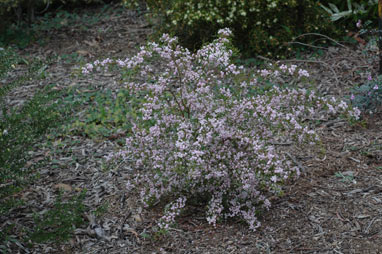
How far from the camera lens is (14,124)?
2.75m

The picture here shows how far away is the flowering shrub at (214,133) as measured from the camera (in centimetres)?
269

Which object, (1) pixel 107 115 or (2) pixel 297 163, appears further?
(1) pixel 107 115

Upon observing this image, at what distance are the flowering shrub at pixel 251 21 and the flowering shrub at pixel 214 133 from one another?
253 centimetres

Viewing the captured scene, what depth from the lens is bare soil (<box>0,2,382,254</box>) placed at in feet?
8.86

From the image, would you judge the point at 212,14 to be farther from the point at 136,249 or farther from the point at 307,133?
the point at 136,249

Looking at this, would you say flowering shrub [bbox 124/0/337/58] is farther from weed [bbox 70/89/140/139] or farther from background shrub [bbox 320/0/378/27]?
weed [bbox 70/89/140/139]

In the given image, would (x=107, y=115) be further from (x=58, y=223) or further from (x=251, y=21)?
(x=251, y=21)

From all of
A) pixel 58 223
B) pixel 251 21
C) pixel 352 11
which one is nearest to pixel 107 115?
pixel 58 223

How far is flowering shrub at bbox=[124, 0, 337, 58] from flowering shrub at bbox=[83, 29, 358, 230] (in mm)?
2529

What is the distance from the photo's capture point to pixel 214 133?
2672 millimetres

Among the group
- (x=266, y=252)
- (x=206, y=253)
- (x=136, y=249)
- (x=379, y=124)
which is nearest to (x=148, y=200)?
(x=136, y=249)

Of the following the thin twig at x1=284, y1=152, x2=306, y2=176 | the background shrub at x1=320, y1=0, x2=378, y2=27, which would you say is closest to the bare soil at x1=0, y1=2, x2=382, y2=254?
the thin twig at x1=284, y1=152, x2=306, y2=176

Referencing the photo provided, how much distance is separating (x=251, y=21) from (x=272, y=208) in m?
3.24

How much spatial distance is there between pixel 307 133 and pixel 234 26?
3.23 meters
